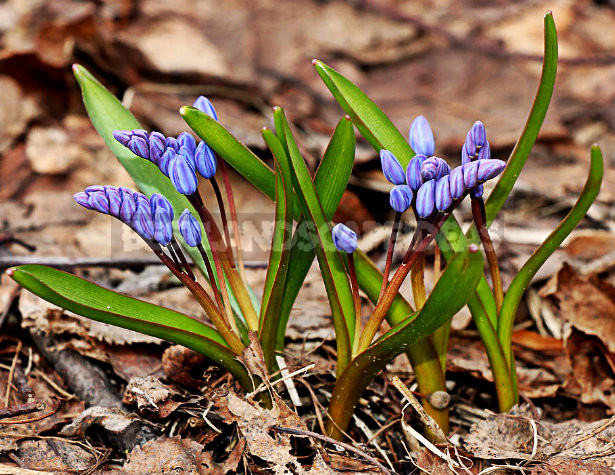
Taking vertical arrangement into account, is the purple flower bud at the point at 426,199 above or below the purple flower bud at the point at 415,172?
below

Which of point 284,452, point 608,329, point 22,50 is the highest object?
point 22,50

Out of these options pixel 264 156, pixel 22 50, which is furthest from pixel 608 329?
pixel 22 50

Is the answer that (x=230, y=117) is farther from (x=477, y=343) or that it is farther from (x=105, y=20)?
(x=477, y=343)

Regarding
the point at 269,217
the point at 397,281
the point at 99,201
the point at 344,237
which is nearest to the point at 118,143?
the point at 99,201

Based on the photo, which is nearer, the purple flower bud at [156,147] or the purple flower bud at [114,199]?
the purple flower bud at [114,199]

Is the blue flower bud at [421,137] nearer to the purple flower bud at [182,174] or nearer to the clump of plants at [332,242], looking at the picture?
the clump of plants at [332,242]

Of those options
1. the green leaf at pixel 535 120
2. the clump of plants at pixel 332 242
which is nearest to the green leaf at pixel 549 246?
the clump of plants at pixel 332 242

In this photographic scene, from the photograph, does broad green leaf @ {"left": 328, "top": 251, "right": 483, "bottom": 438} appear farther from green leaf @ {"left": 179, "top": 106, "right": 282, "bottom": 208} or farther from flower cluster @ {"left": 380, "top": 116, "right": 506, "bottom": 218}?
green leaf @ {"left": 179, "top": 106, "right": 282, "bottom": 208}

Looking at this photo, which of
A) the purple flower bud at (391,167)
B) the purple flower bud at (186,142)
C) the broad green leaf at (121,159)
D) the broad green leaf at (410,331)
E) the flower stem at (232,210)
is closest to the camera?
the broad green leaf at (410,331)
